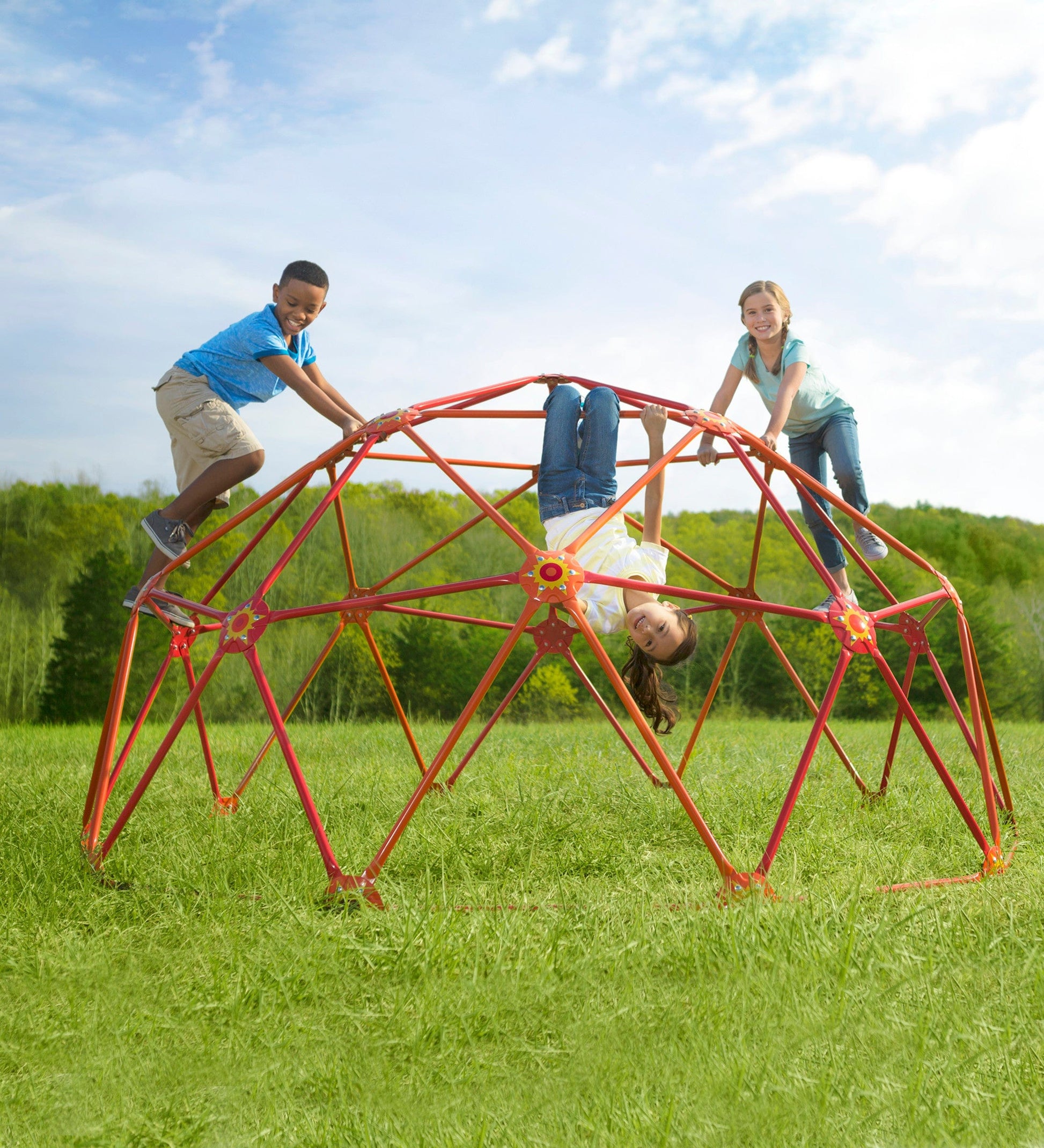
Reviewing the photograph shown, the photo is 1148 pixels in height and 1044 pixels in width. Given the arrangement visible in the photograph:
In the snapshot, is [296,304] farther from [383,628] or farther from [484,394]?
[383,628]

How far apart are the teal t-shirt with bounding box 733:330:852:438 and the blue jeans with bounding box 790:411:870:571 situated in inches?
2.9

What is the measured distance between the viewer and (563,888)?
10.2 ft

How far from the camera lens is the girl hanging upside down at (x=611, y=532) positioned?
12.4ft

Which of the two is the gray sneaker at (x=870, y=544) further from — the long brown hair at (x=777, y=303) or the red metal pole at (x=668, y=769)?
the red metal pole at (x=668, y=769)

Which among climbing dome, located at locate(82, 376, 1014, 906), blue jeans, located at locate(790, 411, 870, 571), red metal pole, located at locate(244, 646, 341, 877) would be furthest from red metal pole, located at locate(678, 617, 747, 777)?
red metal pole, located at locate(244, 646, 341, 877)

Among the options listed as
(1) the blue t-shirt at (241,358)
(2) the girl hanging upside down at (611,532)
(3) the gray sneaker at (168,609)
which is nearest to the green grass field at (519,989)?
(2) the girl hanging upside down at (611,532)

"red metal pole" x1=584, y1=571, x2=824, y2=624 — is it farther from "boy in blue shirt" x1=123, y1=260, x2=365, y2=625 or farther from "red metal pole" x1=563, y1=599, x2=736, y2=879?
"boy in blue shirt" x1=123, y1=260, x2=365, y2=625

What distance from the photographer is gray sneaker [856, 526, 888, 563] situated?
5.36 meters

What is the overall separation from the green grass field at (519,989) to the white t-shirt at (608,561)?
3.13ft

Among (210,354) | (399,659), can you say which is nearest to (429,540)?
(399,659)

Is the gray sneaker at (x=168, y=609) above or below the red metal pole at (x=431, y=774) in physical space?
above

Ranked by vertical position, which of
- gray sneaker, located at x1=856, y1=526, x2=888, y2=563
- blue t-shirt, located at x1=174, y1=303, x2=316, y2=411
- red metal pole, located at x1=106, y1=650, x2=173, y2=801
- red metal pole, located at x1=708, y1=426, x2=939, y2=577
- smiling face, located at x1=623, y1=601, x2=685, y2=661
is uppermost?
blue t-shirt, located at x1=174, y1=303, x2=316, y2=411

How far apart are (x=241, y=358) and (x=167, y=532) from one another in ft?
3.19

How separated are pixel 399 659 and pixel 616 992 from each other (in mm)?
11402
